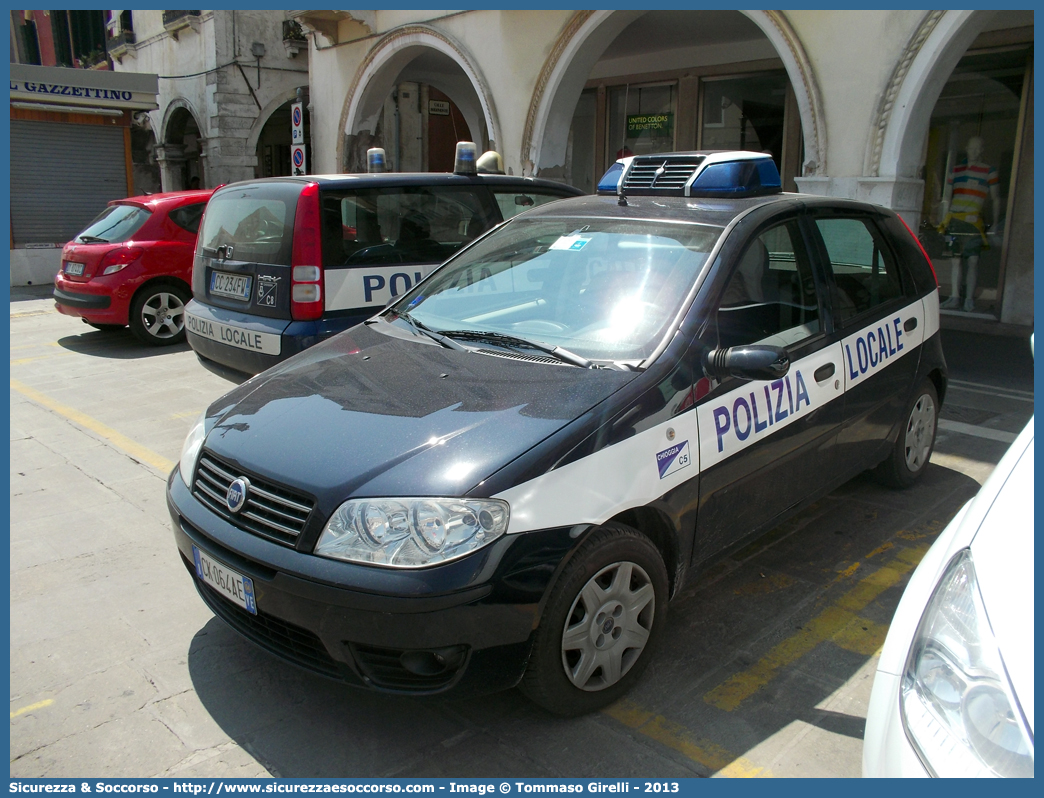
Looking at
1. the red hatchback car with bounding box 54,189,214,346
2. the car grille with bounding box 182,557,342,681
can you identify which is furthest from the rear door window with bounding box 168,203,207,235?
the car grille with bounding box 182,557,342,681

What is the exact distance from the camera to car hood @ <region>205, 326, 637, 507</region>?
2.47 meters

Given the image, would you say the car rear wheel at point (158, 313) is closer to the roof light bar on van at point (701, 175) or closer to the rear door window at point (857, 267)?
the roof light bar on van at point (701, 175)

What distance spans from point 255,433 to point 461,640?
1042 millimetres

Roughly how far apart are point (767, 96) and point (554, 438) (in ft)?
35.8

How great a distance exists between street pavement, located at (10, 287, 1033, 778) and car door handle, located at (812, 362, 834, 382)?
2.95 feet

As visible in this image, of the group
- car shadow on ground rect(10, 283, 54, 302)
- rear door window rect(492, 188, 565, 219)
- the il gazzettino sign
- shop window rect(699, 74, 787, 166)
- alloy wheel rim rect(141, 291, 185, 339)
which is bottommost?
car shadow on ground rect(10, 283, 54, 302)

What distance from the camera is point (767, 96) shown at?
11914 millimetres

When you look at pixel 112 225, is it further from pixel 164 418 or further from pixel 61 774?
pixel 61 774

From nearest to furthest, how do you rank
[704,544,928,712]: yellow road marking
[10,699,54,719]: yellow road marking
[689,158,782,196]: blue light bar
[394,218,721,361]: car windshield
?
[10,699,54,719]: yellow road marking < [704,544,928,712]: yellow road marking < [394,218,721,361]: car windshield < [689,158,782,196]: blue light bar

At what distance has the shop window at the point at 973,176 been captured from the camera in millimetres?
9719

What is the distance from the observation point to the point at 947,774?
1454 mm

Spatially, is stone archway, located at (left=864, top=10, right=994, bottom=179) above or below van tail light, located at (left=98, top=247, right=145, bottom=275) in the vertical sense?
above

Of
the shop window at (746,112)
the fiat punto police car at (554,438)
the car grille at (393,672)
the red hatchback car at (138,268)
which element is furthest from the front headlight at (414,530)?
the shop window at (746,112)

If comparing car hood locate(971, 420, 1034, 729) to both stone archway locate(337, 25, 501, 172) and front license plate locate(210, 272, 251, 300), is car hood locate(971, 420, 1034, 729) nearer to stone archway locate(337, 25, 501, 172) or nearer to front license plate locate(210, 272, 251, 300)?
front license plate locate(210, 272, 251, 300)
